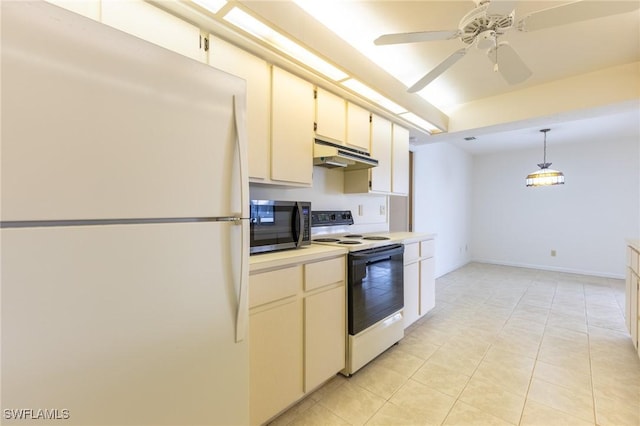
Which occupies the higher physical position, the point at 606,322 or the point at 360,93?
the point at 360,93

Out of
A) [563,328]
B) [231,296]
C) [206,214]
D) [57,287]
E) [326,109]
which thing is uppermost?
[326,109]

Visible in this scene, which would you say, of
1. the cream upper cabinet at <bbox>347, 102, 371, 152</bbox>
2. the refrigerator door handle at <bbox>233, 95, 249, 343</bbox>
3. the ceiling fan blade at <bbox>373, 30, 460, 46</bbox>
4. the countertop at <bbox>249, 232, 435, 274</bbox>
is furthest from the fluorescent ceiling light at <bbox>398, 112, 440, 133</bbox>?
the refrigerator door handle at <bbox>233, 95, 249, 343</bbox>

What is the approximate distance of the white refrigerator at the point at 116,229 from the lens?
0.66m

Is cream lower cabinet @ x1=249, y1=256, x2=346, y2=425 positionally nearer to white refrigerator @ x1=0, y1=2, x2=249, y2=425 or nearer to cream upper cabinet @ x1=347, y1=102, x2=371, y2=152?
white refrigerator @ x1=0, y1=2, x2=249, y2=425

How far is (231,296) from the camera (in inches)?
40.8

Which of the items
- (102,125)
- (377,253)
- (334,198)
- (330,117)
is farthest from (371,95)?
(102,125)

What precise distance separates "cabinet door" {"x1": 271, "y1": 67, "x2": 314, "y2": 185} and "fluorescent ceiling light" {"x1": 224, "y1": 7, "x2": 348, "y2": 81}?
14 cm

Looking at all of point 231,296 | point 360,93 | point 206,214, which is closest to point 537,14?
point 360,93

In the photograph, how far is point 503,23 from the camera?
57.6 inches

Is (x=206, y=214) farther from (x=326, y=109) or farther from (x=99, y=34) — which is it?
(x=326, y=109)

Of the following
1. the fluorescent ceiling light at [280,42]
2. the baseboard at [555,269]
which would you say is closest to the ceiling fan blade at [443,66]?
the fluorescent ceiling light at [280,42]

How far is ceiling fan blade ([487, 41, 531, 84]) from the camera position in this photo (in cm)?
162

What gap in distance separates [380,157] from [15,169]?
8.51ft

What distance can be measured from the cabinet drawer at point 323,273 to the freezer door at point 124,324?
2.23ft
